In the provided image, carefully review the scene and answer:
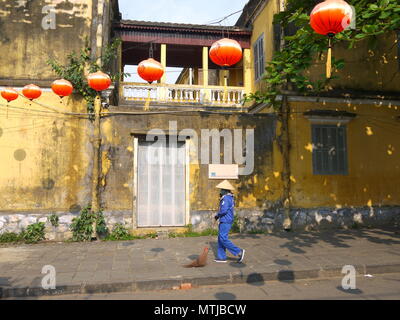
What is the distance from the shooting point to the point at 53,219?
7918 mm

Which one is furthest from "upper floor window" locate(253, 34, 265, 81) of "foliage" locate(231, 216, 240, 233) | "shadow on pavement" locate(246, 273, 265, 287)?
"shadow on pavement" locate(246, 273, 265, 287)

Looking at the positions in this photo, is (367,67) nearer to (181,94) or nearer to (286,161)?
(286,161)

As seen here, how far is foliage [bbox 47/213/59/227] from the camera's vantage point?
7.91 m

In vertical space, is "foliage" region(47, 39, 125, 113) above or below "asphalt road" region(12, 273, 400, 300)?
above

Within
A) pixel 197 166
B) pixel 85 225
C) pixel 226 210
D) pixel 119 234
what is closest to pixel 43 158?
A: pixel 85 225

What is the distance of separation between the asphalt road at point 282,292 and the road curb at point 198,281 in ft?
0.36

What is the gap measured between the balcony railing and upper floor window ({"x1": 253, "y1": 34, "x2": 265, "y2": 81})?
95 cm

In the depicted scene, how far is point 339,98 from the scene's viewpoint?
934cm

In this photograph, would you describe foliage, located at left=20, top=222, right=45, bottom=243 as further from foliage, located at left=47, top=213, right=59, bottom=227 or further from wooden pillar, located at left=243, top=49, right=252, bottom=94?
wooden pillar, located at left=243, top=49, right=252, bottom=94

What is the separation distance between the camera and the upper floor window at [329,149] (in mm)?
9125

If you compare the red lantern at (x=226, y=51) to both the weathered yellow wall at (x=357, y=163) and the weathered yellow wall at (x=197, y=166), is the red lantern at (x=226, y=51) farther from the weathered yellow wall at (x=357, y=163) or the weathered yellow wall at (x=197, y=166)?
the weathered yellow wall at (x=357, y=163)

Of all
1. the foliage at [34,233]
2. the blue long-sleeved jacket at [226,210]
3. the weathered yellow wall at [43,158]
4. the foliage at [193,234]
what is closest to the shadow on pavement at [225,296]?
the blue long-sleeved jacket at [226,210]

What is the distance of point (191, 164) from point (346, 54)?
19.7ft

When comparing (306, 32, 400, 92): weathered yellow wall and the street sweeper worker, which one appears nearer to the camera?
the street sweeper worker
